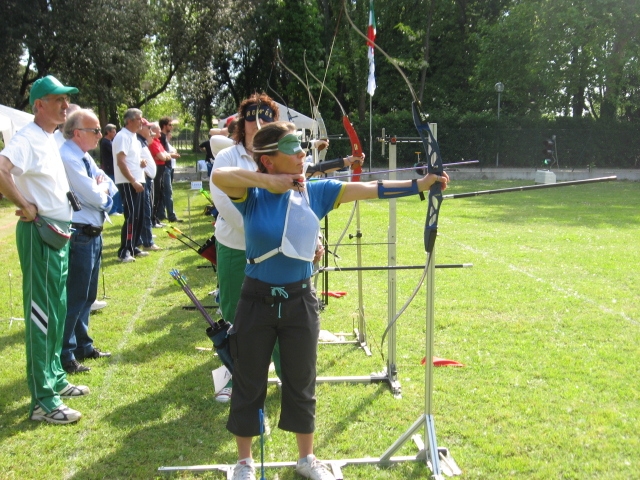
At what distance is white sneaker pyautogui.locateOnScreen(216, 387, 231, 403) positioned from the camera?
165 inches

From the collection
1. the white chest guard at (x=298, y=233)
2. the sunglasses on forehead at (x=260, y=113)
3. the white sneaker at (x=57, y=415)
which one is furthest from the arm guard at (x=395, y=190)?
the white sneaker at (x=57, y=415)

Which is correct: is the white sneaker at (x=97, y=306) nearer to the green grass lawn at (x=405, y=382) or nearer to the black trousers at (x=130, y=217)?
the green grass lawn at (x=405, y=382)

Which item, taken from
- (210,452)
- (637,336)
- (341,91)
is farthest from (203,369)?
(341,91)

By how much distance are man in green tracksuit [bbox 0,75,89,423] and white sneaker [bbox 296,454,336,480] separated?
1.49 m

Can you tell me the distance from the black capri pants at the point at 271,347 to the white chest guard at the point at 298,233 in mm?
145

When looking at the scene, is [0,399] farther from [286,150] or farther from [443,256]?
[443,256]

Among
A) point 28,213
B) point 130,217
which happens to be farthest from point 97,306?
point 28,213

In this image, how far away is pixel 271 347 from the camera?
3.01 metres

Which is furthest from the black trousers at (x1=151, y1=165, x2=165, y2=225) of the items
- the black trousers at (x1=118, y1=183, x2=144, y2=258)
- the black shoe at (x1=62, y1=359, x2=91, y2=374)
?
the black shoe at (x1=62, y1=359, x2=91, y2=374)

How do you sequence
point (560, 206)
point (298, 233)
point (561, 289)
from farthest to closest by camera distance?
point (560, 206)
point (561, 289)
point (298, 233)

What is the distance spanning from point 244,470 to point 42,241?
1766 millimetres

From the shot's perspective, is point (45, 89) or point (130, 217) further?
point (130, 217)

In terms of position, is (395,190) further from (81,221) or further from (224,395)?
(81,221)

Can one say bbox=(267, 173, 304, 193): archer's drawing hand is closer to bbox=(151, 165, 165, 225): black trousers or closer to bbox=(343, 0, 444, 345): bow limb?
bbox=(343, 0, 444, 345): bow limb
